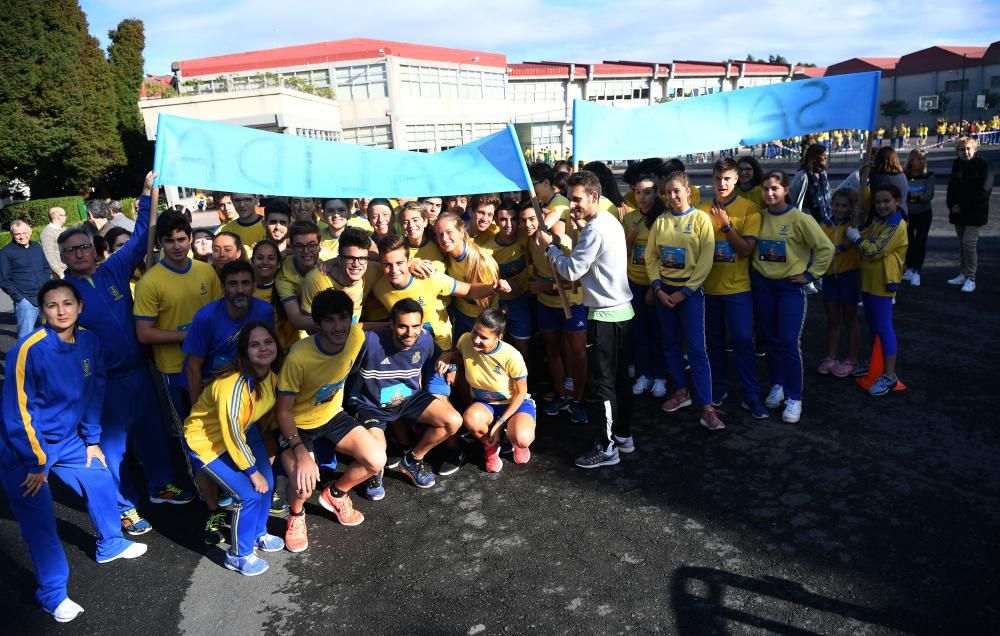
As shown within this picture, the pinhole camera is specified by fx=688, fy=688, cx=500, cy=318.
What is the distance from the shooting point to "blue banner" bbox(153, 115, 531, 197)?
436 cm

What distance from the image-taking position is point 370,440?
4418 mm

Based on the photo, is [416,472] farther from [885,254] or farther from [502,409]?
[885,254]

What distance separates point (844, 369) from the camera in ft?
20.3

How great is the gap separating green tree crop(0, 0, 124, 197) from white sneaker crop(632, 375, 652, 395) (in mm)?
24138

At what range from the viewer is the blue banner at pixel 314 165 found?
14.3ft

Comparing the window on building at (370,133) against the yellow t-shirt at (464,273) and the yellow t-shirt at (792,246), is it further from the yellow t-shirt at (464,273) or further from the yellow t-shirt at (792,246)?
the yellow t-shirt at (792,246)

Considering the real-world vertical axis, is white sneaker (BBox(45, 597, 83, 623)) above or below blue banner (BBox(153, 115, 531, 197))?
below

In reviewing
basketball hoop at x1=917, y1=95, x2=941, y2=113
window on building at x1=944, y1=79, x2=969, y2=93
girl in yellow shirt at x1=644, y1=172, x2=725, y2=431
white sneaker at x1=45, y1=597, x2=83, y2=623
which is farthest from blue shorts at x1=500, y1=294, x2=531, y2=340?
window on building at x1=944, y1=79, x2=969, y2=93

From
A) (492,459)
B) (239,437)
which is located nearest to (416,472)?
(492,459)

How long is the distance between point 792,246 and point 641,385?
177cm

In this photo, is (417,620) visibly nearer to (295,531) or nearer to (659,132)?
(295,531)

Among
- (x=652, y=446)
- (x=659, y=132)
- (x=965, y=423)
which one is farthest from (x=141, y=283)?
(x=965, y=423)

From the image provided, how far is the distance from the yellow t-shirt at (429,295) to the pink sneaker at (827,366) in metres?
3.49

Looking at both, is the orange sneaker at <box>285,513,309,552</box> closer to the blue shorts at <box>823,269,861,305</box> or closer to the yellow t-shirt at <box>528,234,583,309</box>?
the yellow t-shirt at <box>528,234,583,309</box>
